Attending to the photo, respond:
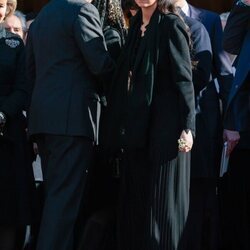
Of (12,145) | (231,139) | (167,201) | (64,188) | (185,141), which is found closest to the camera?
(185,141)

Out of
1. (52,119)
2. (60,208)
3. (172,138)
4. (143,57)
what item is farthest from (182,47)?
(60,208)

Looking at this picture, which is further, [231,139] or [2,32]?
[2,32]

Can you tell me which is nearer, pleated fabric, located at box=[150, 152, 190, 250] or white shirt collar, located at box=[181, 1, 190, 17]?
pleated fabric, located at box=[150, 152, 190, 250]

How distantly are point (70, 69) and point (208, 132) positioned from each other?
2.90 ft

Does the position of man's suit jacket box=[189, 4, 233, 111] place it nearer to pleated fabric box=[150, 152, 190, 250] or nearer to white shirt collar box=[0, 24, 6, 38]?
pleated fabric box=[150, 152, 190, 250]

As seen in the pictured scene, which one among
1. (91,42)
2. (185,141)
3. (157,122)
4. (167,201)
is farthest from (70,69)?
(167,201)

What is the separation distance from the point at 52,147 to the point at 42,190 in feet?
1.87

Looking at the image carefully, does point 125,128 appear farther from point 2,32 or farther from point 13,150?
point 2,32

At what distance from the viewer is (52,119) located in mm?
4285

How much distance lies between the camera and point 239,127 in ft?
13.2

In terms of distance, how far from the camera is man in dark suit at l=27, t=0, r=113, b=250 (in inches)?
167

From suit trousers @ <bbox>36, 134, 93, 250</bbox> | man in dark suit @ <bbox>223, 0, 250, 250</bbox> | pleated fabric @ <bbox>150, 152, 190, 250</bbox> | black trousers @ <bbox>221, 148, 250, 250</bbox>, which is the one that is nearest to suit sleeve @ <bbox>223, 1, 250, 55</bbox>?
man in dark suit @ <bbox>223, 0, 250, 250</bbox>

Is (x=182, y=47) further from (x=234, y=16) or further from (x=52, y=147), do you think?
(x=52, y=147)

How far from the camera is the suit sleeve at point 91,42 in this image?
4.18m
